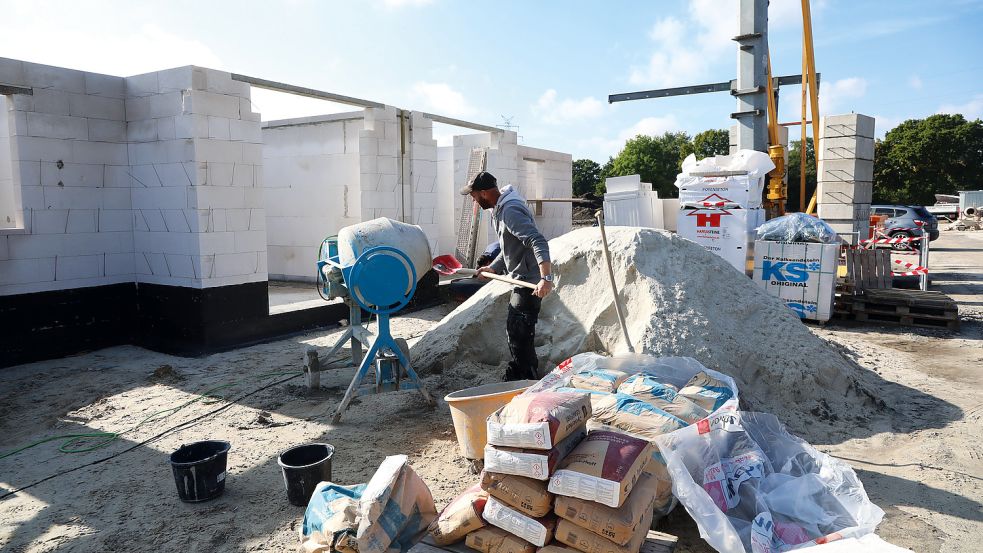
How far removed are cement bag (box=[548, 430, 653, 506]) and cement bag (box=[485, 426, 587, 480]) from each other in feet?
0.13

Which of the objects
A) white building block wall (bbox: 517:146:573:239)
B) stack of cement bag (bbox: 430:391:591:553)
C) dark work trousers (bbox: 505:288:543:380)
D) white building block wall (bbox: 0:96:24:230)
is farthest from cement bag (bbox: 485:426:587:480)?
white building block wall (bbox: 517:146:573:239)

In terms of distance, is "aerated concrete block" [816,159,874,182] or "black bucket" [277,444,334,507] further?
"aerated concrete block" [816,159,874,182]

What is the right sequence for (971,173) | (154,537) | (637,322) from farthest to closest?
(971,173)
(637,322)
(154,537)

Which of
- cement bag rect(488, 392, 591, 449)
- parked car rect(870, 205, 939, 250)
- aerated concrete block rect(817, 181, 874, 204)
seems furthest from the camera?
parked car rect(870, 205, 939, 250)

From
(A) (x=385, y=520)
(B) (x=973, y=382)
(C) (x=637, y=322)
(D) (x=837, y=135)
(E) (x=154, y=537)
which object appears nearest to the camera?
(A) (x=385, y=520)

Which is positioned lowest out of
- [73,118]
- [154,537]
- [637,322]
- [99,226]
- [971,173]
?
[154,537]

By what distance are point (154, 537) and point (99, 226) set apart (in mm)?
5018

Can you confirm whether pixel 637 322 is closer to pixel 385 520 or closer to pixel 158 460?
pixel 385 520

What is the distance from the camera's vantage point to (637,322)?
194 inches

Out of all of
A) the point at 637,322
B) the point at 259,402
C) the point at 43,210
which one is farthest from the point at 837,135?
the point at 43,210

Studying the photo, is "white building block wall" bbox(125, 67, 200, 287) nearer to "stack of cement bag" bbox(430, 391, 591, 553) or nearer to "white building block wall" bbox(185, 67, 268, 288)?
"white building block wall" bbox(185, 67, 268, 288)

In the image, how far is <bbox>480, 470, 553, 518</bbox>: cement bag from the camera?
246 cm

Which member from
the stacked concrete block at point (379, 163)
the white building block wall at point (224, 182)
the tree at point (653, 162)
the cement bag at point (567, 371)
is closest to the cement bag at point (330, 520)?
the cement bag at point (567, 371)

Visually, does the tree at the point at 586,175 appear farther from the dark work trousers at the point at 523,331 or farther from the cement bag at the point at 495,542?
the cement bag at the point at 495,542
